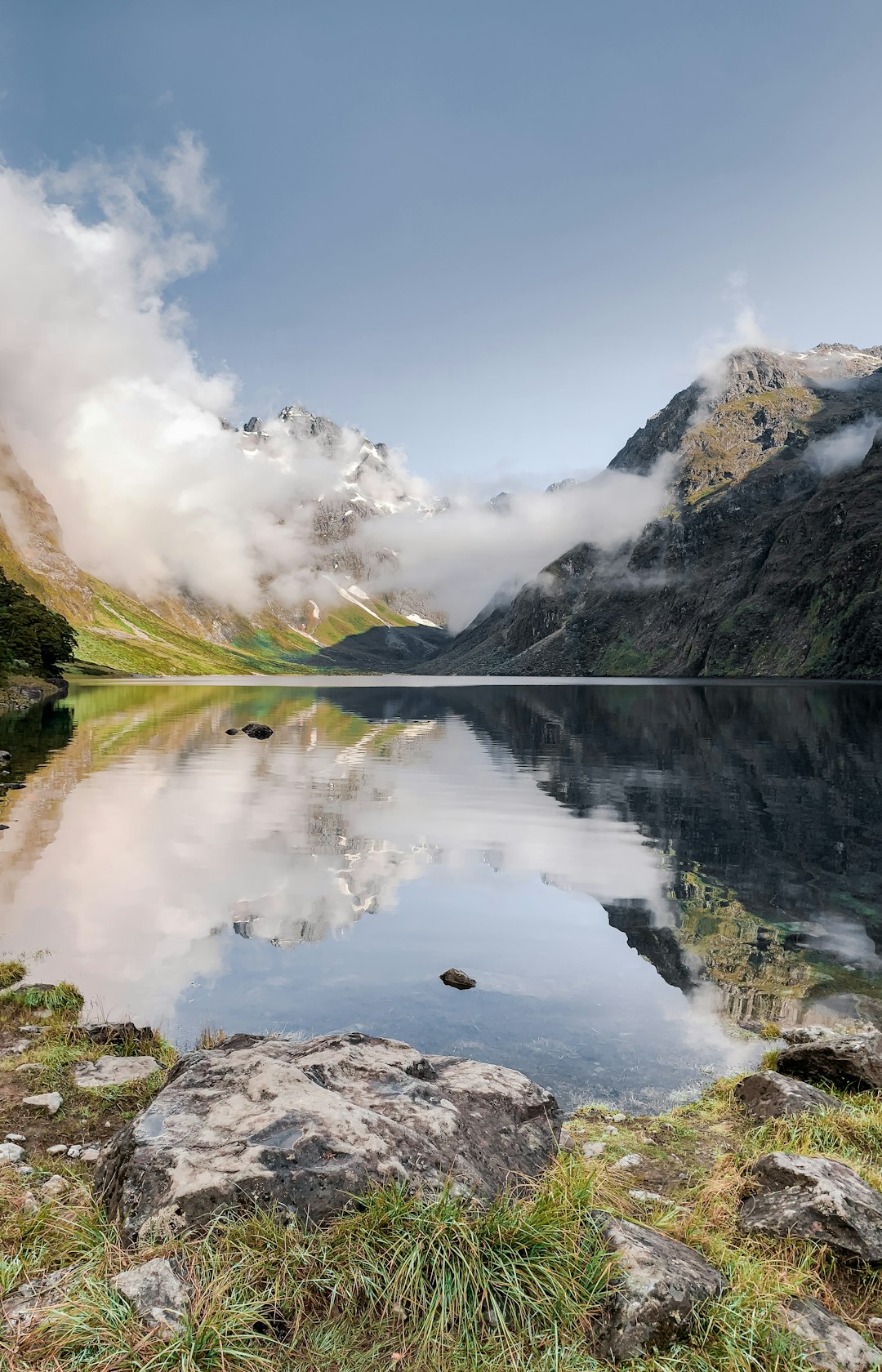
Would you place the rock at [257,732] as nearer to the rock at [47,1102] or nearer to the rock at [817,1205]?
the rock at [47,1102]

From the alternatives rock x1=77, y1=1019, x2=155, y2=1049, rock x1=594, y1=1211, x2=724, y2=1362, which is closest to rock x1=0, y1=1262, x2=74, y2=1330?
rock x1=594, y1=1211, x2=724, y2=1362

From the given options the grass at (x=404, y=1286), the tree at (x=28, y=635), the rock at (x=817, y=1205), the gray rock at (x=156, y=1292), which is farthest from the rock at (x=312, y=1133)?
the tree at (x=28, y=635)

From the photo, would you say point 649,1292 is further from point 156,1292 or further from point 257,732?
point 257,732

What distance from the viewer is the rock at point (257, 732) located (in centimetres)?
9281

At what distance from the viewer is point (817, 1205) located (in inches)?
368

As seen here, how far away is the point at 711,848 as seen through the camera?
36688 millimetres

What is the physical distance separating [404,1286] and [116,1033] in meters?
11.6

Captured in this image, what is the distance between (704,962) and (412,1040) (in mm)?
10387

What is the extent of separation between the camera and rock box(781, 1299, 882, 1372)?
7348mm

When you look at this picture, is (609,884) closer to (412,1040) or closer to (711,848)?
(711,848)

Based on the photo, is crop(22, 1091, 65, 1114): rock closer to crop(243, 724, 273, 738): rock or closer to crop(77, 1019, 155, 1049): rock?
crop(77, 1019, 155, 1049): rock

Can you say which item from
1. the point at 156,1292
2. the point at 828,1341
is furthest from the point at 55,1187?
the point at 828,1341

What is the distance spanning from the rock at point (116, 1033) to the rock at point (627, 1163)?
33.9 ft

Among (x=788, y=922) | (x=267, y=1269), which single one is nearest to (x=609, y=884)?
(x=788, y=922)
